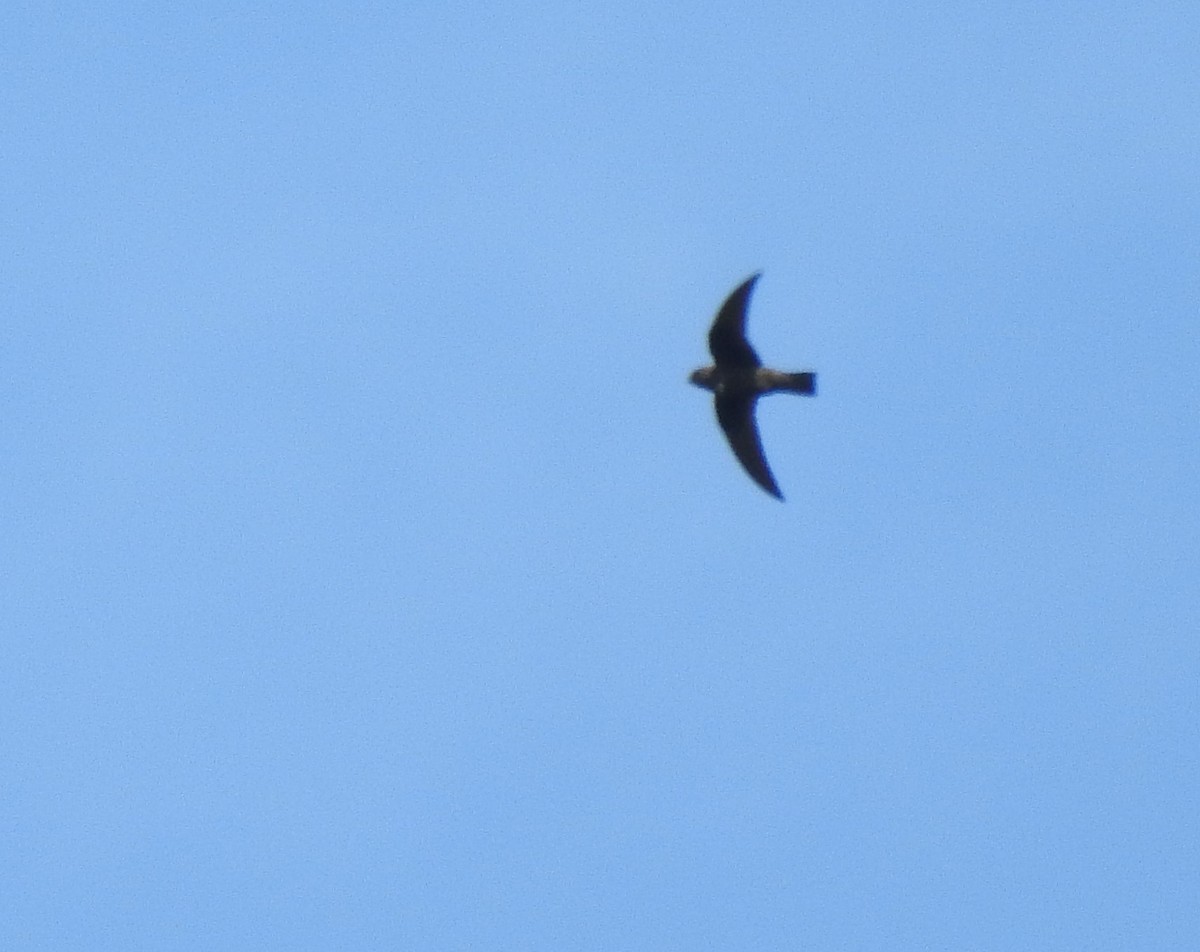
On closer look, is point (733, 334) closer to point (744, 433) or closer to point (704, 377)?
point (704, 377)

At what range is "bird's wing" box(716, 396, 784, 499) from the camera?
213 ft

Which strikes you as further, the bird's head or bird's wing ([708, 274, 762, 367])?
the bird's head

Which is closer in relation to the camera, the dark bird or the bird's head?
the dark bird

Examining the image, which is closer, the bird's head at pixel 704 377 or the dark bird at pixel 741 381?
the dark bird at pixel 741 381

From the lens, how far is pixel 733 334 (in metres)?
64.0

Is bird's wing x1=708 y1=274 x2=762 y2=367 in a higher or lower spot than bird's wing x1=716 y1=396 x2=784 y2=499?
higher

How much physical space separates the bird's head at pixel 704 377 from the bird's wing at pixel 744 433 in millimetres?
240

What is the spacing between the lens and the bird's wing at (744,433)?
64.9 metres

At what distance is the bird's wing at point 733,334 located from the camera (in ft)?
209

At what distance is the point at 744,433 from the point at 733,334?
5.60 ft

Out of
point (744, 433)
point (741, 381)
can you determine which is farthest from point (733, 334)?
point (744, 433)

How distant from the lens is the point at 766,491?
64625 mm

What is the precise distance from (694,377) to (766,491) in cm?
186

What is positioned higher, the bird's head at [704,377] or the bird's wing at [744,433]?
the bird's head at [704,377]
